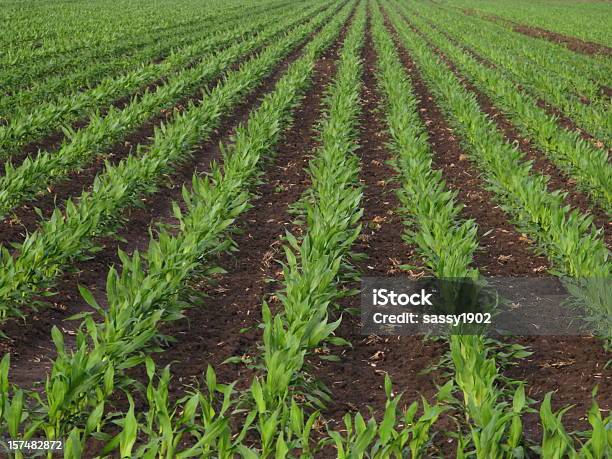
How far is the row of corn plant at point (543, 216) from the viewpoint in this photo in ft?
15.4

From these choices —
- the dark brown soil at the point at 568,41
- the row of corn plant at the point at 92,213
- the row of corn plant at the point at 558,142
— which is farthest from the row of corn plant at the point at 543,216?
the dark brown soil at the point at 568,41

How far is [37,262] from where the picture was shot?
488 cm

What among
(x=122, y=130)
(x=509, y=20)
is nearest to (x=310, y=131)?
(x=122, y=130)

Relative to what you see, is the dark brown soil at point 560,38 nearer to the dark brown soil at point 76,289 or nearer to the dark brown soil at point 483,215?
the dark brown soil at point 483,215

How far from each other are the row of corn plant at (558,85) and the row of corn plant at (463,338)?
2.90 meters

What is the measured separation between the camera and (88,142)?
Result: 8188 millimetres

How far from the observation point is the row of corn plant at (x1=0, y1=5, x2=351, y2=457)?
3.30 meters

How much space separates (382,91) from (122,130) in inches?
215

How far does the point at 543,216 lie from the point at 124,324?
3.82 metres

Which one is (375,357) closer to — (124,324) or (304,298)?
(304,298)

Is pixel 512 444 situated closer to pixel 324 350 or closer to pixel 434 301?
pixel 324 350

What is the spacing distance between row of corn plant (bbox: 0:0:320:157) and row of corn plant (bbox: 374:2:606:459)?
471cm

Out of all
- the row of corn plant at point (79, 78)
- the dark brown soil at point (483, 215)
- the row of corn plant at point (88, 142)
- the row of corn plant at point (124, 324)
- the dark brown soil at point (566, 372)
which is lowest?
the dark brown soil at point (566, 372)

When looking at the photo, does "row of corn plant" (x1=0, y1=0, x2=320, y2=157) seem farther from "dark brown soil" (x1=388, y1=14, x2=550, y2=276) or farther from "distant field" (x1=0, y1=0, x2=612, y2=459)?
"dark brown soil" (x1=388, y1=14, x2=550, y2=276)
